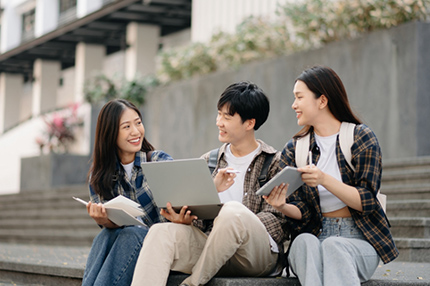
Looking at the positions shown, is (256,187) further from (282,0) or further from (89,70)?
(89,70)

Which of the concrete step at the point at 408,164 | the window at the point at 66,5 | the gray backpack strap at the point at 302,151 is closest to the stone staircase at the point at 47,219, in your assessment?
the concrete step at the point at 408,164

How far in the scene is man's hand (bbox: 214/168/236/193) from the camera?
3260 millimetres

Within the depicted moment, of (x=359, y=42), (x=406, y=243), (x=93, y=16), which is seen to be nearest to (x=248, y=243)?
(x=406, y=243)

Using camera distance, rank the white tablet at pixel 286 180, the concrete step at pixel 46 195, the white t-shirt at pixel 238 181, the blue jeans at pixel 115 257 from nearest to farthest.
→ the white tablet at pixel 286 180
the blue jeans at pixel 115 257
the white t-shirt at pixel 238 181
the concrete step at pixel 46 195

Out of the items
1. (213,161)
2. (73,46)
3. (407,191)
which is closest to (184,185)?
(213,161)

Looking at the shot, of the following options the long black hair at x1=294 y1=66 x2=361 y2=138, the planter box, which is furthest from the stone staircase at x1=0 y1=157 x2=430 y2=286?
the planter box

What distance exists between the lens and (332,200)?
3.17 m

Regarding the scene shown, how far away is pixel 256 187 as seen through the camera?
3.41 m

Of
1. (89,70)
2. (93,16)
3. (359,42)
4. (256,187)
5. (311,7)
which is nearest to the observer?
(256,187)

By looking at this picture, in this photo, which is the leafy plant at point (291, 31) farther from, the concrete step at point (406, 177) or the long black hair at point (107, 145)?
the long black hair at point (107, 145)

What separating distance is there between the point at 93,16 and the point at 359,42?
1122 centimetres

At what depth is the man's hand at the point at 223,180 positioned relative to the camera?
3260 mm

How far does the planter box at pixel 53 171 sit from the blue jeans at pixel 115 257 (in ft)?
30.4

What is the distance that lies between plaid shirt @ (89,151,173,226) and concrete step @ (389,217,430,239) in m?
2.01
